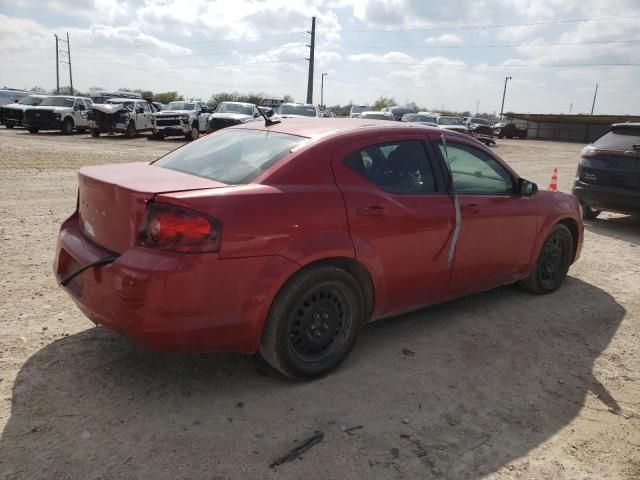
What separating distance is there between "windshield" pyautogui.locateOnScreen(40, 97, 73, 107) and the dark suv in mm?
24552

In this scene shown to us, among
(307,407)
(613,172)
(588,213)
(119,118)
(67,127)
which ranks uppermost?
(613,172)

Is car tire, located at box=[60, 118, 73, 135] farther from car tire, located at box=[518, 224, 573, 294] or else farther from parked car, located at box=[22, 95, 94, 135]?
car tire, located at box=[518, 224, 573, 294]

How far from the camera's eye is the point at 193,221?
278 cm

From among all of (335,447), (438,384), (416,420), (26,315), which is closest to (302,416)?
(335,447)

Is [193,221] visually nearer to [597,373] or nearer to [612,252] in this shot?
[597,373]

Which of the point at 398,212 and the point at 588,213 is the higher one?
the point at 398,212

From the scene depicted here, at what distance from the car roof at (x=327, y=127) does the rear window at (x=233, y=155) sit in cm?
8

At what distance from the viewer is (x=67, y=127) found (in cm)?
2575

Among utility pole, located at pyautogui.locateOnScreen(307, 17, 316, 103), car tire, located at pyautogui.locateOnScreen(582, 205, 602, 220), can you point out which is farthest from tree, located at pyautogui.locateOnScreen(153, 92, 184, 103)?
car tire, located at pyautogui.locateOnScreen(582, 205, 602, 220)

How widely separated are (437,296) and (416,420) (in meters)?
1.28

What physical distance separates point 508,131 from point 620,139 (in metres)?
44.9

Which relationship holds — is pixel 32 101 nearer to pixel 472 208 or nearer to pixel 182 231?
pixel 472 208

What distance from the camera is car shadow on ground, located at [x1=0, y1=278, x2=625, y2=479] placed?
2566 millimetres

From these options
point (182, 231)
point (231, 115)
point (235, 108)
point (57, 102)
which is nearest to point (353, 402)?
point (182, 231)
